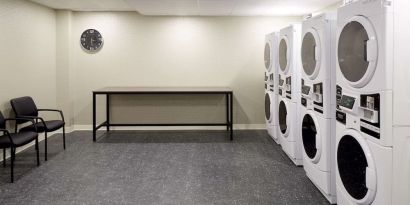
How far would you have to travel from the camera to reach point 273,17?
6.53m

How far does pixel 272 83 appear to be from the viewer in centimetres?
541

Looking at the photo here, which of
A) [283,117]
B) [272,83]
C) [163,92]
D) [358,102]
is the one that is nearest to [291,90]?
[283,117]

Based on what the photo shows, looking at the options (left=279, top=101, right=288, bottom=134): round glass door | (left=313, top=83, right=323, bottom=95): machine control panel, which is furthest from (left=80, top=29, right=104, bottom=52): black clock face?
(left=313, top=83, right=323, bottom=95): machine control panel

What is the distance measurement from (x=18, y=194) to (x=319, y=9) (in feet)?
17.1

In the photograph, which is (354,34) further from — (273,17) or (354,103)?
(273,17)

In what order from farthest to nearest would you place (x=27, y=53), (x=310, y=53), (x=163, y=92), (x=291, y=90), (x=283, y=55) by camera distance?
(x=163, y=92)
(x=27, y=53)
(x=283, y=55)
(x=291, y=90)
(x=310, y=53)

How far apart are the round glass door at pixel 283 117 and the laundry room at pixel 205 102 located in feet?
0.13

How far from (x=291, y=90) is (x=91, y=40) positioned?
4.06 meters

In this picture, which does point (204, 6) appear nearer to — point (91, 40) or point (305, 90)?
point (91, 40)

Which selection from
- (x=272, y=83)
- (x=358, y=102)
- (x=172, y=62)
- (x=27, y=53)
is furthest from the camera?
(x=172, y=62)

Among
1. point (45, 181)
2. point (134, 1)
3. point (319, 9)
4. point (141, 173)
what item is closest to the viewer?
point (45, 181)

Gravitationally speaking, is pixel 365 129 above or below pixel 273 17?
below

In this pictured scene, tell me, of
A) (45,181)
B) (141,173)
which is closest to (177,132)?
(141,173)

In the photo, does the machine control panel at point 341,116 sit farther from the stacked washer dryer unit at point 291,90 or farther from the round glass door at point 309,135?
the stacked washer dryer unit at point 291,90
